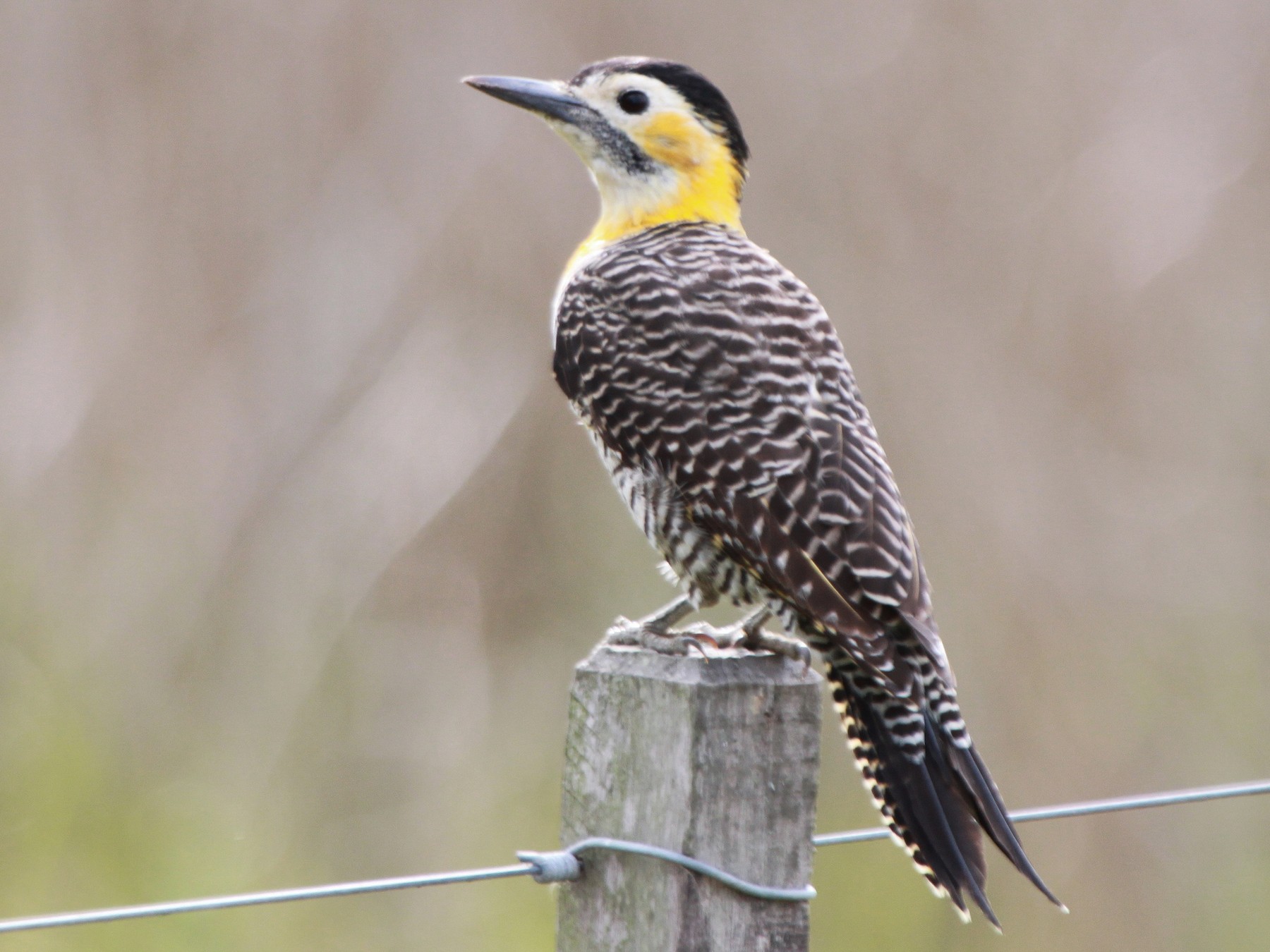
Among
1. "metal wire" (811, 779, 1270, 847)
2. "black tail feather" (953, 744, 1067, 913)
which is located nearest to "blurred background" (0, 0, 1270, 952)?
"metal wire" (811, 779, 1270, 847)

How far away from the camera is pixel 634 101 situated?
444cm

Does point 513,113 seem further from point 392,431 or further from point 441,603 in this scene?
point 441,603

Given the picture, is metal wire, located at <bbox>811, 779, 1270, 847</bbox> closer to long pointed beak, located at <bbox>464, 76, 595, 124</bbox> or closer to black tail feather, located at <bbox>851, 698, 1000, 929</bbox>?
black tail feather, located at <bbox>851, 698, 1000, 929</bbox>

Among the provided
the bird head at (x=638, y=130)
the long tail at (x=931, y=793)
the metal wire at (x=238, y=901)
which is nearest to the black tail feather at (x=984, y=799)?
the long tail at (x=931, y=793)

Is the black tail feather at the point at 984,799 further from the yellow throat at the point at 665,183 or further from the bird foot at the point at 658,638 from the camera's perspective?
the yellow throat at the point at 665,183

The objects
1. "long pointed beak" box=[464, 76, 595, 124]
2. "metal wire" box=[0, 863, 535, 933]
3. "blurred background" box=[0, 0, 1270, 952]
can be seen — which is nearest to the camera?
"metal wire" box=[0, 863, 535, 933]

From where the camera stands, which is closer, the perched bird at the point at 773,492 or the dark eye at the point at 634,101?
the perched bird at the point at 773,492

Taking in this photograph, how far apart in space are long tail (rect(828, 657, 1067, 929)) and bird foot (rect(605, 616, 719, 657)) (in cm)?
30

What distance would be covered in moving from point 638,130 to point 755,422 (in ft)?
4.55

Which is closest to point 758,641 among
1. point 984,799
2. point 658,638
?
point 658,638

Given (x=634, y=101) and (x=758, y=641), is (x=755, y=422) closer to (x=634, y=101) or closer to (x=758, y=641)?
(x=758, y=641)

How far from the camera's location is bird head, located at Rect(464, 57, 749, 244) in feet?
14.5

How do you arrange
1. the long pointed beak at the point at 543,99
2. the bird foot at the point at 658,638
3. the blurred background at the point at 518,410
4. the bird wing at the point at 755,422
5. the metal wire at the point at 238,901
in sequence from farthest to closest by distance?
the blurred background at the point at 518,410 < the long pointed beak at the point at 543,99 < the bird wing at the point at 755,422 < the bird foot at the point at 658,638 < the metal wire at the point at 238,901

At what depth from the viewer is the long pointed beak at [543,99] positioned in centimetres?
439
